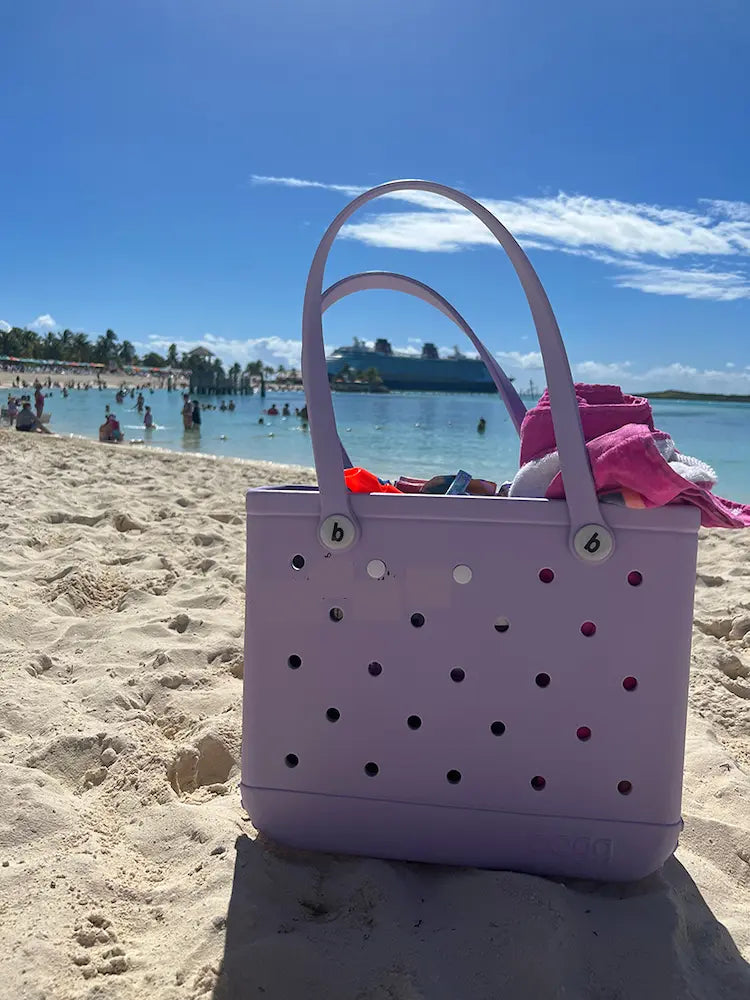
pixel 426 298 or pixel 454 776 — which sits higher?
pixel 426 298

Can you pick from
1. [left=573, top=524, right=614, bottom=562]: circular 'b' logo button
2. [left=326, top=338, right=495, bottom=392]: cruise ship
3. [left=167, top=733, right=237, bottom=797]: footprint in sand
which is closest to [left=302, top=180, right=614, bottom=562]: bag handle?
[left=573, top=524, right=614, bottom=562]: circular 'b' logo button

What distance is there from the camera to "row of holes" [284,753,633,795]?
132cm

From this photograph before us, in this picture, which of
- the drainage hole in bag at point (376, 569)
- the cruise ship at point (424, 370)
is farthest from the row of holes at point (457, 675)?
the cruise ship at point (424, 370)

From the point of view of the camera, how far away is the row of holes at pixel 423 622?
4.25 ft

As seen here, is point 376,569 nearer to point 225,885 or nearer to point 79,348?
point 225,885

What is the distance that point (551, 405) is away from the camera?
120cm

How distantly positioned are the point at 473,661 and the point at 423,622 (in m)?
0.12

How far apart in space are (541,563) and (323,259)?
71 centimetres

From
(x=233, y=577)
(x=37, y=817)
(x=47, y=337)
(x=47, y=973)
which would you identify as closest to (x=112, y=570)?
(x=233, y=577)

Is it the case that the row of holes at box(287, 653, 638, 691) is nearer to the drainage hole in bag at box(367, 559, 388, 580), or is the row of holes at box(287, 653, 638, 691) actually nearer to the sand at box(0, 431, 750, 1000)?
the drainage hole in bag at box(367, 559, 388, 580)

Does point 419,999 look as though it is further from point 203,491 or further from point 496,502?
point 203,491

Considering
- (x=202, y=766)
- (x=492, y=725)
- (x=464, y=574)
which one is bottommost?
(x=202, y=766)

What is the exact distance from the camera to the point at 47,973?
3.66 ft

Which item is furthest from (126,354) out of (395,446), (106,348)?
(395,446)
